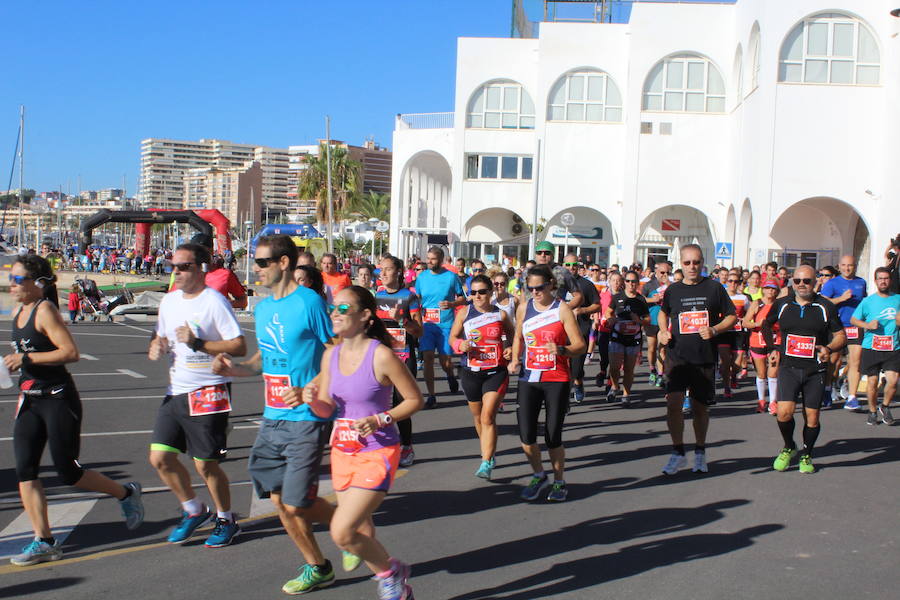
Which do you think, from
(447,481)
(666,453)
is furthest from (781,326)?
(447,481)

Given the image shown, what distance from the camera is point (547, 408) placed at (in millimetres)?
6926

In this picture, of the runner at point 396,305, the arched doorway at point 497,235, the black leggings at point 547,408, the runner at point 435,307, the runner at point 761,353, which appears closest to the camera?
the black leggings at point 547,408

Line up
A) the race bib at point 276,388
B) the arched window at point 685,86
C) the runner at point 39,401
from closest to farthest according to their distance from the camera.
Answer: the race bib at point 276,388
the runner at point 39,401
the arched window at point 685,86

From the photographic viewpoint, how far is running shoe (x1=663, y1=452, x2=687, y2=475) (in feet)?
26.2

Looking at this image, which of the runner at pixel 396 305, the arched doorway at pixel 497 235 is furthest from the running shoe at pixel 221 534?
the arched doorway at pixel 497 235

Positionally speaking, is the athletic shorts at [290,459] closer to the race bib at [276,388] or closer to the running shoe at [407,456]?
the race bib at [276,388]

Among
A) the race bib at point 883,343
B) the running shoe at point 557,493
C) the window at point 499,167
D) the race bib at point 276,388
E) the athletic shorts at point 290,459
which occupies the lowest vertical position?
the running shoe at point 557,493

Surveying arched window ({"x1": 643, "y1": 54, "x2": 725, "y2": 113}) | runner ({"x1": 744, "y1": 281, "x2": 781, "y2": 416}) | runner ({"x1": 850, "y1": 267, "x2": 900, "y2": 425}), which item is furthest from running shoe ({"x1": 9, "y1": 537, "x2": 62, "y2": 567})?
arched window ({"x1": 643, "y1": 54, "x2": 725, "y2": 113})

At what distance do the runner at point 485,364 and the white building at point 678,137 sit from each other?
2723 cm

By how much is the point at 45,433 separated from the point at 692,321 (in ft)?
17.9

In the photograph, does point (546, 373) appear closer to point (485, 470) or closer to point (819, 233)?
point (485, 470)

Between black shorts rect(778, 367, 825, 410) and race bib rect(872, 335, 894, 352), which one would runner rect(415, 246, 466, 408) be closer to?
black shorts rect(778, 367, 825, 410)

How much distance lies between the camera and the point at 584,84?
139 feet

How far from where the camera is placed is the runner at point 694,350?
314 inches
